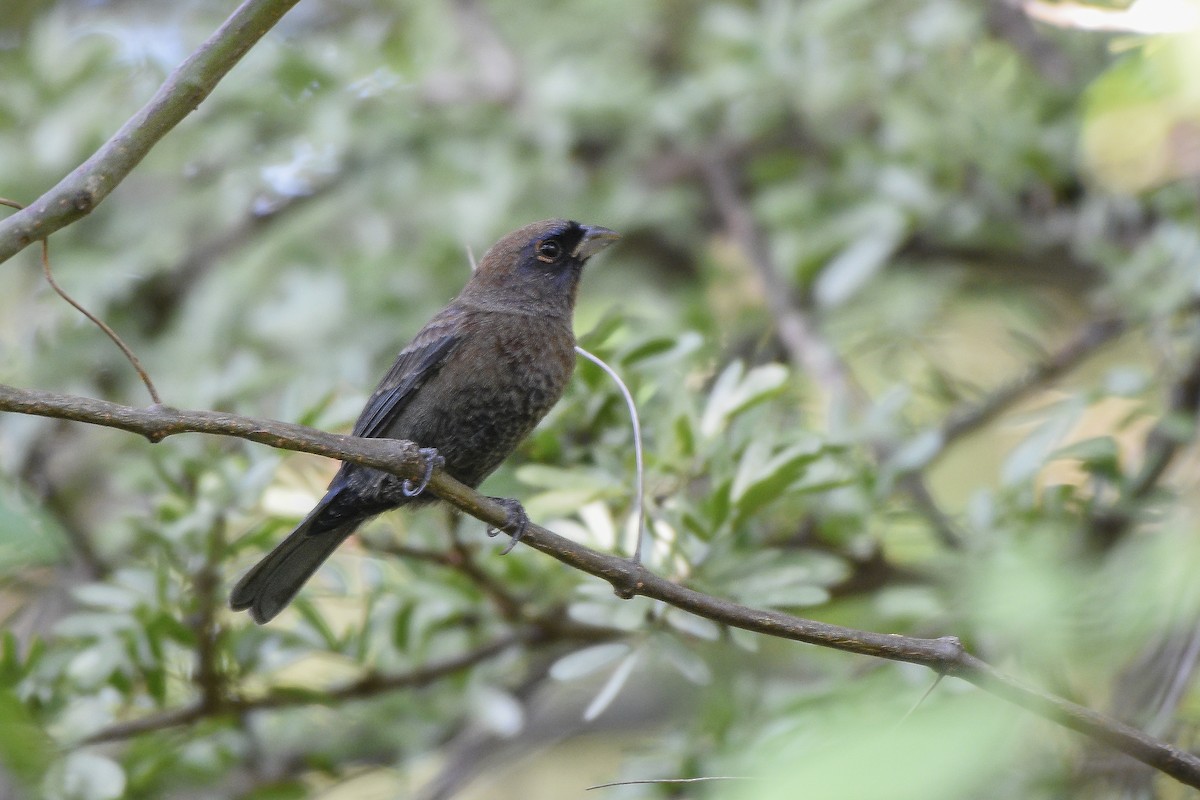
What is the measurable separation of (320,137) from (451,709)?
222 centimetres

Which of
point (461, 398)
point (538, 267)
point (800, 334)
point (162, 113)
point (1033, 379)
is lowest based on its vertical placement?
point (1033, 379)

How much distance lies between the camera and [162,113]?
81.1 inches

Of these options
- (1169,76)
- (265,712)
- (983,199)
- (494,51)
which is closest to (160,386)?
(265,712)

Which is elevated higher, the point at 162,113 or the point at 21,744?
the point at 162,113

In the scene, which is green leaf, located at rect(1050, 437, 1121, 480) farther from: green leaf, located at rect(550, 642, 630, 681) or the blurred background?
green leaf, located at rect(550, 642, 630, 681)

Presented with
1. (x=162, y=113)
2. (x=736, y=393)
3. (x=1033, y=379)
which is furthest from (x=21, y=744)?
(x=1033, y=379)

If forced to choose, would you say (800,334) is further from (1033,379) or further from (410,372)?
(410,372)

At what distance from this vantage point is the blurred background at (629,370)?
303cm

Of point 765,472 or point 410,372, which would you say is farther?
point 410,372

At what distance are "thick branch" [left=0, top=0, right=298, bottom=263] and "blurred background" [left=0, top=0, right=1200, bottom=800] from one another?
2.68 ft

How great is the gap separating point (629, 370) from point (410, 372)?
63 centimetres

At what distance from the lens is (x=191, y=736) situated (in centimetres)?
348

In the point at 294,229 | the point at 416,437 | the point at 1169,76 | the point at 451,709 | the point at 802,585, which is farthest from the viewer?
the point at 294,229

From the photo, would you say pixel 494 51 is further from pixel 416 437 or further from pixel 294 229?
pixel 416 437
